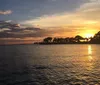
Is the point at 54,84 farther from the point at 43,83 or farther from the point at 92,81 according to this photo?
the point at 92,81

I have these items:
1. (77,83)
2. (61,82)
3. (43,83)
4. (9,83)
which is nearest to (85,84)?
(77,83)

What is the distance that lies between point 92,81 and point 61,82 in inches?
284

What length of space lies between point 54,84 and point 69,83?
348cm

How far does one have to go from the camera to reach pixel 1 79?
4709cm

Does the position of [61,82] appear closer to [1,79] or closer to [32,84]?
[32,84]

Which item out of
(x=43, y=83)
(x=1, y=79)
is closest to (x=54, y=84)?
(x=43, y=83)

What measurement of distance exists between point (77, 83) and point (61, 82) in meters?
3.66

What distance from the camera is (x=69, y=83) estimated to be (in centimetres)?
4319

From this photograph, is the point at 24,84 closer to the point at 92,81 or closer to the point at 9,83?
the point at 9,83

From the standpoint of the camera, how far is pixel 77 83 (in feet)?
141

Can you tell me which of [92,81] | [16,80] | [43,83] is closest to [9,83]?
[16,80]

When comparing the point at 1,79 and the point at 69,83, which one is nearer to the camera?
the point at 69,83

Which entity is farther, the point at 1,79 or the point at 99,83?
the point at 1,79

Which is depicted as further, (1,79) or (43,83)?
(1,79)
